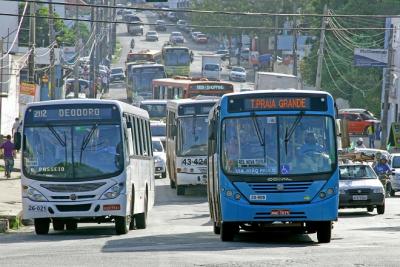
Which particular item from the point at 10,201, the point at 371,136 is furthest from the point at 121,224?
the point at 371,136

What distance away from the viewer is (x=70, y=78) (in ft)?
392

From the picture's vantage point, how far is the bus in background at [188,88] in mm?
61375

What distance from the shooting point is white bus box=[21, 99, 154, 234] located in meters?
24.8

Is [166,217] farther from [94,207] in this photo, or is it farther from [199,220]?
[94,207]

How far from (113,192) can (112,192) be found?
2 cm

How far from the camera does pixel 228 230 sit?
73.5ft

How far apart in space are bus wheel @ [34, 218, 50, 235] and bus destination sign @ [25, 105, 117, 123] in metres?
1.93

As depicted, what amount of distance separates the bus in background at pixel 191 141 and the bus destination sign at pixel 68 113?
15.8 meters

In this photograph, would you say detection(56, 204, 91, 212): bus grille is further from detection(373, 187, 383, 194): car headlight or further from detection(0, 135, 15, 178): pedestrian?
detection(0, 135, 15, 178): pedestrian

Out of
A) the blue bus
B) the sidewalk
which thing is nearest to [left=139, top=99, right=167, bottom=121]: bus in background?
the sidewalk

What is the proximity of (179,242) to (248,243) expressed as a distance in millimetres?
1312

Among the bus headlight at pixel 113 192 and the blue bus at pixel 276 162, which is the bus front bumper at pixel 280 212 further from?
the bus headlight at pixel 113 192

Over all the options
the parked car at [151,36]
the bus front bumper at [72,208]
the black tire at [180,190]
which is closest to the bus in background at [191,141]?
the black tire at [180,190]

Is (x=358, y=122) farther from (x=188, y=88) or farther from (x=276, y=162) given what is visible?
(x=276, y=162)
